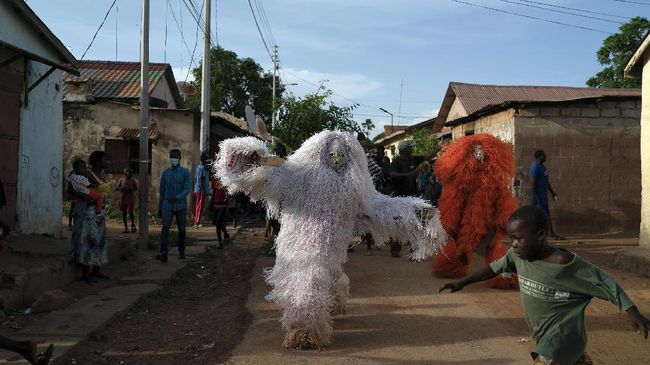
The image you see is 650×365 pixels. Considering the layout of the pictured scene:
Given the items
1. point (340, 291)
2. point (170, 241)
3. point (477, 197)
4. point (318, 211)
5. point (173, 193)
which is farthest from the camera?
point (170, 241)

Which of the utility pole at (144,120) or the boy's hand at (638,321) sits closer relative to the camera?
the boy's hand at (638,321)

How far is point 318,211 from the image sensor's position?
471 cm

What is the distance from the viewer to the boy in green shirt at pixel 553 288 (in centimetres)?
309

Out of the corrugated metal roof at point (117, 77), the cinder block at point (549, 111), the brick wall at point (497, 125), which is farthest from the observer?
the corrugated metal roof at point (117, 77)

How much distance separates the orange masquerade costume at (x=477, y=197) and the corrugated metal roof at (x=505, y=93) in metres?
17.8

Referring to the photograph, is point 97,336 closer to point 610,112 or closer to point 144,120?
point 144,120

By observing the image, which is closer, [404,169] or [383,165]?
[404,169]

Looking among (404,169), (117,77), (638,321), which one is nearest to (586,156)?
(404,169)

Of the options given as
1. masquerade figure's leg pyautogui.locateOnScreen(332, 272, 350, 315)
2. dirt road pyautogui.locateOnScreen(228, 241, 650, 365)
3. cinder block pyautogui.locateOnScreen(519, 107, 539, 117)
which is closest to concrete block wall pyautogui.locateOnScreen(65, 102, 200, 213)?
cinder block pyautogui.locateOnScreen(519, 107, 539, 117)

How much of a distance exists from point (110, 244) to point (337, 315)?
5086 millimetres

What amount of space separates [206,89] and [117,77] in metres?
10.2

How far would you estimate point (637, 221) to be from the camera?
12945 mm

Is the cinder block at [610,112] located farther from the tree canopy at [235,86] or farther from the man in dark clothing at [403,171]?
the tree canopy at [235,86]

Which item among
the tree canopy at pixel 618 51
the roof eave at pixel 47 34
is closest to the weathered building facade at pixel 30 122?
the roof eave at pixel 47 34
